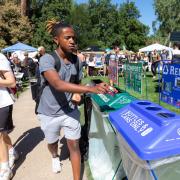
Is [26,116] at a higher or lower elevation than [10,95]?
lower

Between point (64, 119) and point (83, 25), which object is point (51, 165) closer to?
point (64, 119)

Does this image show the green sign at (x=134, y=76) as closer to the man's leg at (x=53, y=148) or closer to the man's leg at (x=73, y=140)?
the man's leg at (x=53, y=148)

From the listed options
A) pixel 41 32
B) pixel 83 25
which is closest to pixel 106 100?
pixel 41 32

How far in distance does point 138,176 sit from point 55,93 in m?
1.64

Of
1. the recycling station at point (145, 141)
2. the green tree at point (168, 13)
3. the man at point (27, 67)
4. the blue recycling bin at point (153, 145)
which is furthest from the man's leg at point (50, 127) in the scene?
the green tree at point (168, 13)

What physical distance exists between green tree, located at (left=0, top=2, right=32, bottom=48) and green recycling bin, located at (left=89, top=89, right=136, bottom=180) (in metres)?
32.5

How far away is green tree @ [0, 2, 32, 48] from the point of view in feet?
117

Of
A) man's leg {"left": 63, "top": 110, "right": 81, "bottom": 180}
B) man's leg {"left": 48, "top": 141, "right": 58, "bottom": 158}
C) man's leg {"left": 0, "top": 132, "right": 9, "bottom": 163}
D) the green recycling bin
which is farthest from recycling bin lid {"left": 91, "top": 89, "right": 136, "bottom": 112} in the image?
man's leg {"left": 0, "top": 132, "right": 9, "bottom": 163}

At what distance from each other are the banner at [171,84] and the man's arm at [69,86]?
241cm

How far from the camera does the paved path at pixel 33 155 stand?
4348 mm

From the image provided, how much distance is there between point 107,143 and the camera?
3744 mm

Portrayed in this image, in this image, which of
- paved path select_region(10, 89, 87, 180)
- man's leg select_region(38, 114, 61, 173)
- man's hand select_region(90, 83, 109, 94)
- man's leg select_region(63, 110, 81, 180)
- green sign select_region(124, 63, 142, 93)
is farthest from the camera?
green sign select_region(124, 63, 142, 93)

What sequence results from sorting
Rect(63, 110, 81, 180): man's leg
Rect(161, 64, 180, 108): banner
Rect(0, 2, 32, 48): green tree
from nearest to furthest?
Rect(63, 110, 81, 180): man's leg
Rect(161, 64, 180, 108): banner
Rect(0, 2, 32, 48): green tree

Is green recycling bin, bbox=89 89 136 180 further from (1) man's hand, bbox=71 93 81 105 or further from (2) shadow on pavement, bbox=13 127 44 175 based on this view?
(2) shadow on pavement, bbox=13 127 44 175
